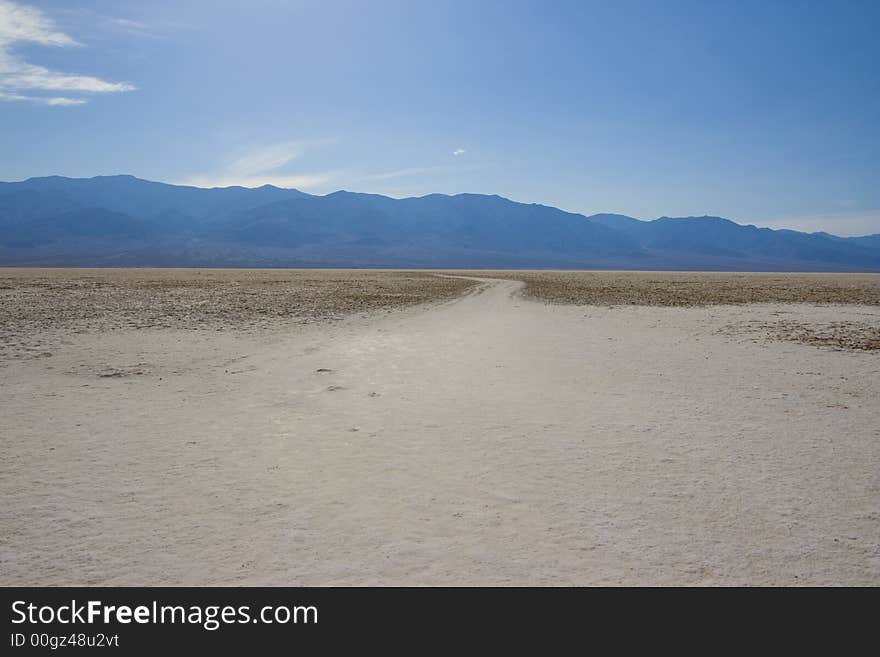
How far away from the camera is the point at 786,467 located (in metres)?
6.75

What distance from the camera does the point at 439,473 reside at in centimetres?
654

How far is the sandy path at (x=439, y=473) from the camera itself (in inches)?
176

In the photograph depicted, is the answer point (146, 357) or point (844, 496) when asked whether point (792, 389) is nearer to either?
point (844, 496)

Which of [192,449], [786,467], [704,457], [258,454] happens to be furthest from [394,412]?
[786,467]

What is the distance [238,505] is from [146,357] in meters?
10.6

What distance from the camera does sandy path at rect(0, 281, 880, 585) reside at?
4469 mm

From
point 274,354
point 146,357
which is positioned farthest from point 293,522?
point 146,357

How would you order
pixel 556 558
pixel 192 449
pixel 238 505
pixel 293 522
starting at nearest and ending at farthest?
1. pixel 556 558
2. pixel 293 522
3. pixel 238 505
4. pixel 192 449

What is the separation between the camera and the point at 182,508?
5453mm

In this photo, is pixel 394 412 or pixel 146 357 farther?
pixel 146 357
